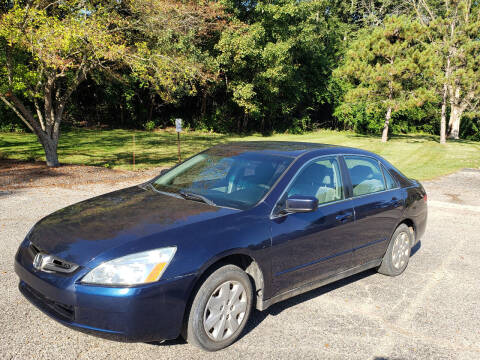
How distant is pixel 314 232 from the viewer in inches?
150

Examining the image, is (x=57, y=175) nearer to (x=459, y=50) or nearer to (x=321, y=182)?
(x=321, y=182)

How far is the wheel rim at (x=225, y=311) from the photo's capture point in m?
3.09

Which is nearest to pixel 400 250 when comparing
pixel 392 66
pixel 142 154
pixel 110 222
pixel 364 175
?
pixel 364 175

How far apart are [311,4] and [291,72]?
5694 mm

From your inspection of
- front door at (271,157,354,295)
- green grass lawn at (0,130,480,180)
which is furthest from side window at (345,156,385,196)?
green grass lawn at (0,130,480,180)

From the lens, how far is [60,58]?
10859 millimetres

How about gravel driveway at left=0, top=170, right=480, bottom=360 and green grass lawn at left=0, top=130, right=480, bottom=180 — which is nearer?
gravel driveway at left=0, top=170, right=480, bottom=360

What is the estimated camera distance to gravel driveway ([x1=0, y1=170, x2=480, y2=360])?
315cm

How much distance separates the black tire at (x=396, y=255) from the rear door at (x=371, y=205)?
0.43 ft

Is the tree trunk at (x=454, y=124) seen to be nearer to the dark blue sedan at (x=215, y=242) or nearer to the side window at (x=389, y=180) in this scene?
the side window at (x=389, y=180)

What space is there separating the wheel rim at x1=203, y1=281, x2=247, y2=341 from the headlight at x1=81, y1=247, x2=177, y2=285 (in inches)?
20.3

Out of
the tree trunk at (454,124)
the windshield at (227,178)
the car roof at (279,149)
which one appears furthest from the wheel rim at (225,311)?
the tree trunk at (454,124)

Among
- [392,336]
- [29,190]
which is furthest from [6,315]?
[29,190]

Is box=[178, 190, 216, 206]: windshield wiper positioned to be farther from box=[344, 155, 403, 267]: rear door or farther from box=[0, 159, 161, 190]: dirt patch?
box=[0, 159, 161, 190]: dirt patch
